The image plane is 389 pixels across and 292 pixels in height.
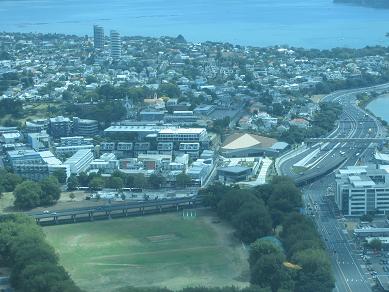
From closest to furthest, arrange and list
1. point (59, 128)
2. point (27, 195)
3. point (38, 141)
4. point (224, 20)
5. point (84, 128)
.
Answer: point (27, 195), point (38, 141), point (59, 128), point (84, 128), point (224, 20)

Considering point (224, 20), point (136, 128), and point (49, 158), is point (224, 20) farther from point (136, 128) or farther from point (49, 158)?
point (49, 158)

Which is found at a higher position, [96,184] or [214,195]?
[214,195]

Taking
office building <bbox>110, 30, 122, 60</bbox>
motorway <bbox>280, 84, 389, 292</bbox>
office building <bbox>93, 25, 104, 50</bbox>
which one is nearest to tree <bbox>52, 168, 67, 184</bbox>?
motorway <bbox>280, 84, 389, 292</bbox>

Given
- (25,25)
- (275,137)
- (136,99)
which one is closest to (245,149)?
(275,137)

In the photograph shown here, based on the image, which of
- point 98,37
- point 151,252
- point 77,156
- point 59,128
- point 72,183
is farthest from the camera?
point 98,37

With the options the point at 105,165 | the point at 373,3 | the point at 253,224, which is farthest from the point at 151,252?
the point at 373,3

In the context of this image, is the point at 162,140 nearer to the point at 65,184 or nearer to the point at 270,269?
the point at 65,184

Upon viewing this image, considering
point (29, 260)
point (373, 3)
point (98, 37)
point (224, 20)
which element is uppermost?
point (29, 260)
